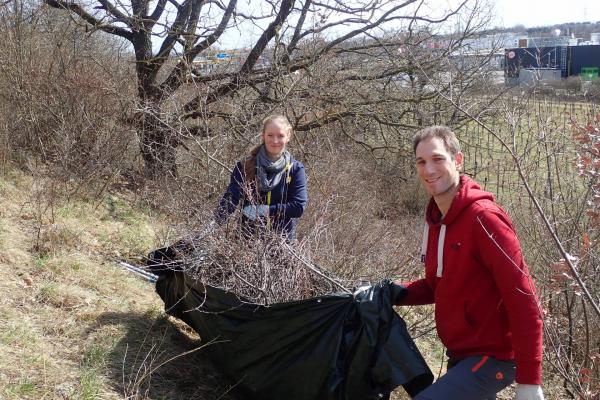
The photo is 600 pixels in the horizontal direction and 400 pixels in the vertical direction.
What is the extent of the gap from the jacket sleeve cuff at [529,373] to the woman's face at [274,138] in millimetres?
2463

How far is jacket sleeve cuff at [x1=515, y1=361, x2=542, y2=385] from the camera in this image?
2.19 m

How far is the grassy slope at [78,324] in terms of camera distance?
3398 millimetres

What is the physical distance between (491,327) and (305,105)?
7.48 metres

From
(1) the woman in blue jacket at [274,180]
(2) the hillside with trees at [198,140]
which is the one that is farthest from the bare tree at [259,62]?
(1) the woman in blue jacket at [274,180]

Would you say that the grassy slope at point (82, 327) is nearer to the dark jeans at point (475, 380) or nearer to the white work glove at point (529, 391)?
the dark jeans at point (475, 380)

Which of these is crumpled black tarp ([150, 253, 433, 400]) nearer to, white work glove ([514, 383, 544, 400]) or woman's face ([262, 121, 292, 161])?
white work glove ([514, 383, 544, 400])

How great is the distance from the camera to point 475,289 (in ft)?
7.84

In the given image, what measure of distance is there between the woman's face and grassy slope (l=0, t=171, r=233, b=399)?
1.35 m

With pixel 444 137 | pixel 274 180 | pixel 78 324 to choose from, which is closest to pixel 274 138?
pixel 274 180

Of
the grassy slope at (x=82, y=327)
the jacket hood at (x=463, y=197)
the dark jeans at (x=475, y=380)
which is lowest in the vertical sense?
the grassy slope at (x=82, y=327)

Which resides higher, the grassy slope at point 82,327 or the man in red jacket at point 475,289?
the man in red jacket at point 475,289

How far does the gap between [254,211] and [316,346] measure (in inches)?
43.3

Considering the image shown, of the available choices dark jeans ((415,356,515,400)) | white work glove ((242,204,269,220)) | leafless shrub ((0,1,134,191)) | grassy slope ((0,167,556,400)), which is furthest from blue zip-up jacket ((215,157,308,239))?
leafless shrub ((0,1,134,191))

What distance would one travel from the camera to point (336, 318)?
304cm
